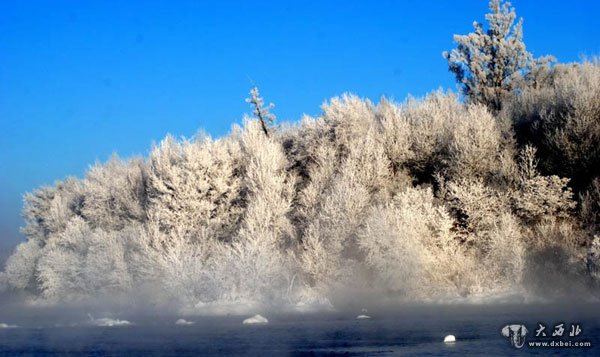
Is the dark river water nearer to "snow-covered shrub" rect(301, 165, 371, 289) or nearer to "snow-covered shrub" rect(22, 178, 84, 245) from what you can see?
"snow-covered shrub" rect(301, 165, 371, 289)

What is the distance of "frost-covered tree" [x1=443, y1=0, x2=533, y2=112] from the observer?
63.0m

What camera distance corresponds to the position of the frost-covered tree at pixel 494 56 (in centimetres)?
6300

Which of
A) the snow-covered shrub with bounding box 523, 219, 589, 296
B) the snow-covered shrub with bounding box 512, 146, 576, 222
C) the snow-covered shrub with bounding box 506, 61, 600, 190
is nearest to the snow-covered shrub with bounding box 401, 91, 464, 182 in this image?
the snow-covered shrub with bounding box 506, 61, 600, 190

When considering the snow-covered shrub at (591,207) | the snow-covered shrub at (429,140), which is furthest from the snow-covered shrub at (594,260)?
the snow-covered shrub at (429,140)

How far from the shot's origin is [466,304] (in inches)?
1629

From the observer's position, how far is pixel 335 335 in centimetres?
3120

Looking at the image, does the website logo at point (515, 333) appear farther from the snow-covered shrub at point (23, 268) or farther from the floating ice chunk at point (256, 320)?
the snow-covered shrub at point (23, 268)

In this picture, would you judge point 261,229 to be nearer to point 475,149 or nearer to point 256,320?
point 256,320

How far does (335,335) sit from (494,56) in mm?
39973

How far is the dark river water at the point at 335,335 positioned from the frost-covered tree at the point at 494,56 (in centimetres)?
2823

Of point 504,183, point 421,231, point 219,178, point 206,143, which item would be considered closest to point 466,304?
point 421,231

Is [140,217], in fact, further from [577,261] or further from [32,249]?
[577,261]

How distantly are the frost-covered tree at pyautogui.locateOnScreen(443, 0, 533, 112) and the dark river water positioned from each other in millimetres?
28230

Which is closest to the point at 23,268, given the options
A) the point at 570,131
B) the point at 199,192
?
the point at 199,192
